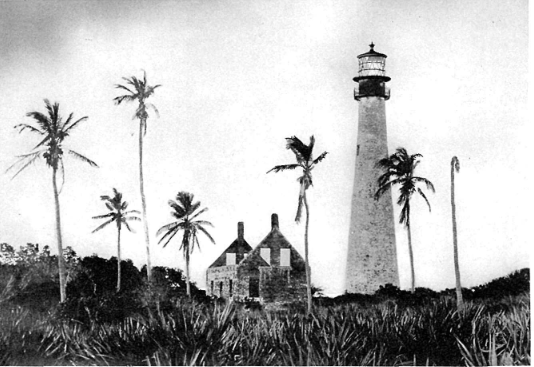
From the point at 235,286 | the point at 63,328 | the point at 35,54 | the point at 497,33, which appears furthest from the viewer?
the point at 235,286

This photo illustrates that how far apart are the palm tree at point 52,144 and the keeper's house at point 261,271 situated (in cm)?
281

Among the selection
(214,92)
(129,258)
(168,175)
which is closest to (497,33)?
(214,92)

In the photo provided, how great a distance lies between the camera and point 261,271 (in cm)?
1670

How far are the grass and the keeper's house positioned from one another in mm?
4072

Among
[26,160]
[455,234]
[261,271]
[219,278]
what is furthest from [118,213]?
[455,234]

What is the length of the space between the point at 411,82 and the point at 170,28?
14.6ft

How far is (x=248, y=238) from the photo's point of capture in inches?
583

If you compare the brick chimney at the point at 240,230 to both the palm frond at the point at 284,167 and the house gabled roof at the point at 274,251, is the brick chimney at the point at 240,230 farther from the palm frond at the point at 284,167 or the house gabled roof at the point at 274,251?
the palm frond at the point at 284,167

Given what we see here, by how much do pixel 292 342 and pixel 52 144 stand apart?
6.80 m

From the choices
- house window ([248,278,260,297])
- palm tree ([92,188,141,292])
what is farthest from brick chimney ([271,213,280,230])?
palm tree ([92,188,141,292])

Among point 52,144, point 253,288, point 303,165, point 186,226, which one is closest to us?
point 186,226

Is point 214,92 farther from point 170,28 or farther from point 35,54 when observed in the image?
point 35,54

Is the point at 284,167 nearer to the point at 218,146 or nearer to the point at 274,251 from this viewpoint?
the point at 218,146

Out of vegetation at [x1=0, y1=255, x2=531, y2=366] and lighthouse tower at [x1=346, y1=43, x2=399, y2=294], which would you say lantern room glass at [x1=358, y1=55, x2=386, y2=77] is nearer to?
lighthouse tower at [x1=346, y1=43, x2=399, y2=294]
